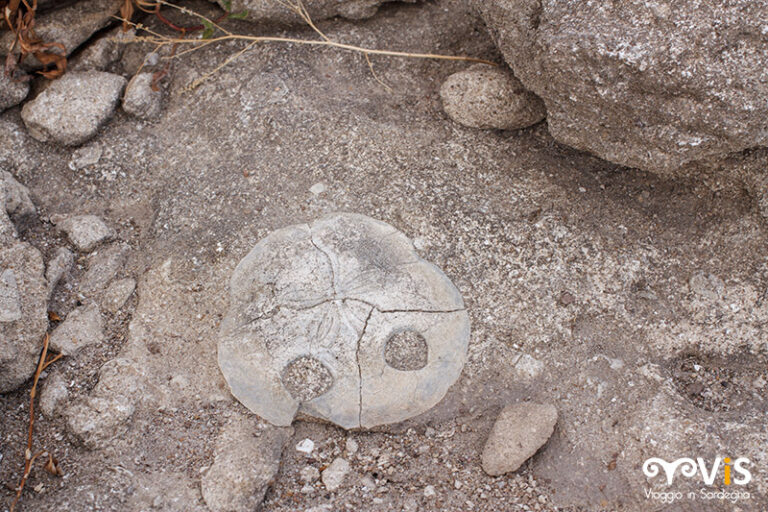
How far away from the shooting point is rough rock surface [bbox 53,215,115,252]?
2639mm

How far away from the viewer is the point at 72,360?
2.42 m

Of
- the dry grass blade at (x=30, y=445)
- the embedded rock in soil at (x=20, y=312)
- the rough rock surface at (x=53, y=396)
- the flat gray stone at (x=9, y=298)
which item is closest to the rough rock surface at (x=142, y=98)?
the embedded rock in soil at (x=20, y=312)

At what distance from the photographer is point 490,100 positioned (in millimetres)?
2688

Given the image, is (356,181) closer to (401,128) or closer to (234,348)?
(401,128)

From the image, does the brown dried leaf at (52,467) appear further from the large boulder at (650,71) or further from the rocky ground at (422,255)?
the large boulder at (650,71)

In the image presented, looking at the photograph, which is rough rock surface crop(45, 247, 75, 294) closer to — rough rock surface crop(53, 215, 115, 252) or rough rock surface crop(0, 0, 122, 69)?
rough rock surface crop(53, 215, 115, 252)

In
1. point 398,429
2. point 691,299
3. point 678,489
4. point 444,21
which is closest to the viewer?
point 678,489

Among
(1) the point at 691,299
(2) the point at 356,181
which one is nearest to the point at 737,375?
(1) the point at 691,299

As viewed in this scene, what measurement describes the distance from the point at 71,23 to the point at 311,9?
3.22ft

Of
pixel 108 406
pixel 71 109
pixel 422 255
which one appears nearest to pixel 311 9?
pixel 71 109

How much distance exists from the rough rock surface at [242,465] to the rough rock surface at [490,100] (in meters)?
1.34

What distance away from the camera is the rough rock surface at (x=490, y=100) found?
2666mm

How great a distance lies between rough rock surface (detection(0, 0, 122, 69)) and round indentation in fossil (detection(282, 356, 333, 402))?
1672mm

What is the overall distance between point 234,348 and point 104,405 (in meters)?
0.44
